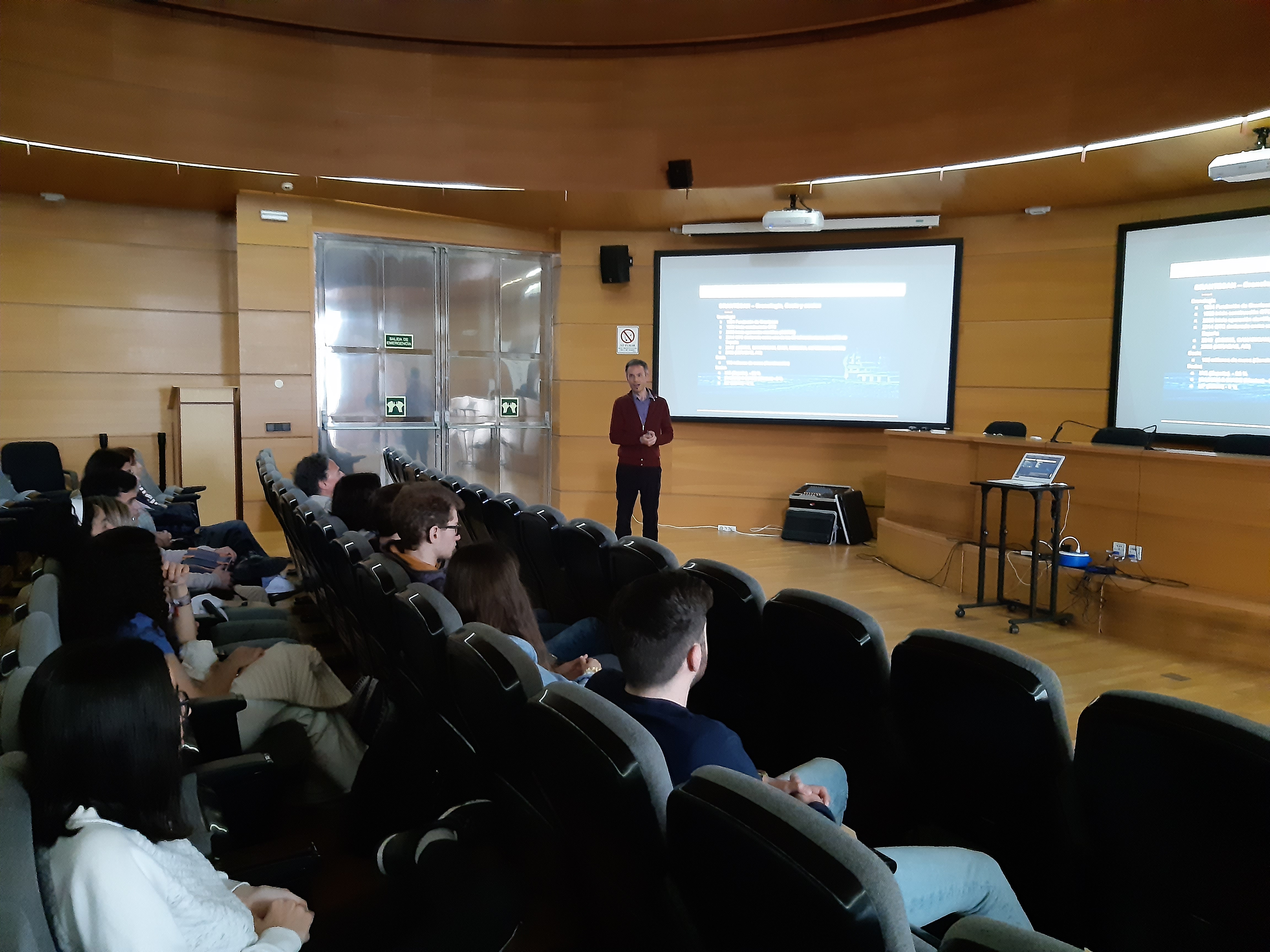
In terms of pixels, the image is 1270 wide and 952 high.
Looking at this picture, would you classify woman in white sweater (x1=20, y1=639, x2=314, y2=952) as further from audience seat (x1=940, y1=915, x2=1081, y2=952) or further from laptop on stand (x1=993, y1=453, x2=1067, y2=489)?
laptop on stand (x1=993, y1=453, x2=1067, y2=489)

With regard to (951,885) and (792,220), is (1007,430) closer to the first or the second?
(792,220)

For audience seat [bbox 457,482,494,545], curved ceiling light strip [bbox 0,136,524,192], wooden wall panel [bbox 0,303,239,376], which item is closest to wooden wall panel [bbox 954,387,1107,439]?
curved ceiling light strip [bbox 0,136,524,192]

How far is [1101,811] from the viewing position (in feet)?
5.37

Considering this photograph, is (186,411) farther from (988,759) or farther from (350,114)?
(988,759)

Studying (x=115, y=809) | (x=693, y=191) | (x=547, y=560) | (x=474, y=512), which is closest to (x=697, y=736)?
(x=115, y=809)

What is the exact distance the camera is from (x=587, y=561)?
3568 millimetres

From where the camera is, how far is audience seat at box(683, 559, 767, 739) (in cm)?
254

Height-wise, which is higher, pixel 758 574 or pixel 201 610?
pixel 201 610

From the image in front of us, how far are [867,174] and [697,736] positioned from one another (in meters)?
6.54

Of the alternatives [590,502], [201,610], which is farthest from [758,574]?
[201,610]

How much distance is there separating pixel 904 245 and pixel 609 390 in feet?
11.0

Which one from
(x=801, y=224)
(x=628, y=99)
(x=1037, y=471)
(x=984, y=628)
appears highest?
(x=628, y=99)

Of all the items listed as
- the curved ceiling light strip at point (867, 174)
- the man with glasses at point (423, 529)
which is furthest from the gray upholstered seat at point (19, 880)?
the curved ceiling light strip at point (867, 174)

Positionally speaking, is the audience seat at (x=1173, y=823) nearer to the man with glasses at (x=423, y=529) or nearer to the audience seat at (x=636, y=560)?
the audience seat at (x=636, y=560)
